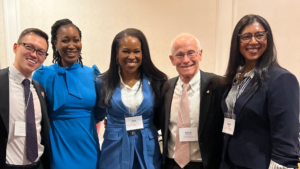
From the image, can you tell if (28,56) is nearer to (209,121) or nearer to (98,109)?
(98,109)

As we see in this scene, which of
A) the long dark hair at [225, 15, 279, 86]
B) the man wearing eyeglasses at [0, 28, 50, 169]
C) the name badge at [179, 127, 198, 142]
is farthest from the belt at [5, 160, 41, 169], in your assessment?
the long dark hair at [225, 15, 279, 86]

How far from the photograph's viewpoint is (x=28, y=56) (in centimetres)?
160

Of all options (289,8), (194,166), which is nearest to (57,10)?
(194,166)

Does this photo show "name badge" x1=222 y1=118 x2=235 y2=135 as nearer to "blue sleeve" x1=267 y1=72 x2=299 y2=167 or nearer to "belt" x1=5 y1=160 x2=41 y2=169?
"blue sleeve" x1=267 y1=72 x2=299 y2=167

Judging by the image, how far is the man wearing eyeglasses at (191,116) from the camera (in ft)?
5.37

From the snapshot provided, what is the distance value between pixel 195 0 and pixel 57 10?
2.30 metres

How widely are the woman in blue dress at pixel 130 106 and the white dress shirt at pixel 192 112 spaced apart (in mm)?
155

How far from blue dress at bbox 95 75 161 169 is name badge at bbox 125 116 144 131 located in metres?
0.03

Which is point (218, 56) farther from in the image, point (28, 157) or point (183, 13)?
point (28, 157)

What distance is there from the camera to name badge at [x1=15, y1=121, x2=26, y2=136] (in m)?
1.48

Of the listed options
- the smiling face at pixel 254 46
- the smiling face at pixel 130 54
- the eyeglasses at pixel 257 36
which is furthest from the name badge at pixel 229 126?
the smiling face at pixel 130 54

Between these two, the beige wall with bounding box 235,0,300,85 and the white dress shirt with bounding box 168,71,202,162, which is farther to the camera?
the beige wall with bounding box 235,0,300,85

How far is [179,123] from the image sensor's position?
5.52 ft

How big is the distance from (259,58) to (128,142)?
1.17 meters
